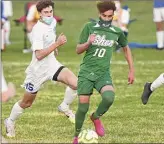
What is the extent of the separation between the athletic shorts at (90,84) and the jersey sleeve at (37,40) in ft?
3.60

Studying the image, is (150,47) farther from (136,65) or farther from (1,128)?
(1,128)

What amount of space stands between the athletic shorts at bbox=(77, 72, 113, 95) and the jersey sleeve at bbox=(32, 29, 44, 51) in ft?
3.60

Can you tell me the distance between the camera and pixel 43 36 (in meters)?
10.4

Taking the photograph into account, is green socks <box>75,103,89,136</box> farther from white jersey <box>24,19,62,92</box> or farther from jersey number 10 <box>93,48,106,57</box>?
white jersey <box>24,19,62,92</box>

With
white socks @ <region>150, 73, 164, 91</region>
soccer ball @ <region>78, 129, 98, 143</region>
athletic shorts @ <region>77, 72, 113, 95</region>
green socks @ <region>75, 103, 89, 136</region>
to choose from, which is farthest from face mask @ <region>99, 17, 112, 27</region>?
white socks @ <region>150, 73, 164, 91</region>

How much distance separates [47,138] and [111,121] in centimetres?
175

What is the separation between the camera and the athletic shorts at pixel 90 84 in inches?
365

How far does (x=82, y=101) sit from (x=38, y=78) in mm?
1429

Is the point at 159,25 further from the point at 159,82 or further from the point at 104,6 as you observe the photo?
the point at 104,6

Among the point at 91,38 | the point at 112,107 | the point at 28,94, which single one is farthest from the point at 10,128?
the point at 112,107

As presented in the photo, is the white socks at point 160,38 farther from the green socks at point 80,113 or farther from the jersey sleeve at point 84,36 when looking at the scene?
the green socks at point 80,113

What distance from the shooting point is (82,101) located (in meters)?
9.21

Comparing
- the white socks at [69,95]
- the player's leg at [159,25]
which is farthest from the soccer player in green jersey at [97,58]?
the player's leg at [159,25]

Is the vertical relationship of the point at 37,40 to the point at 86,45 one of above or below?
below
